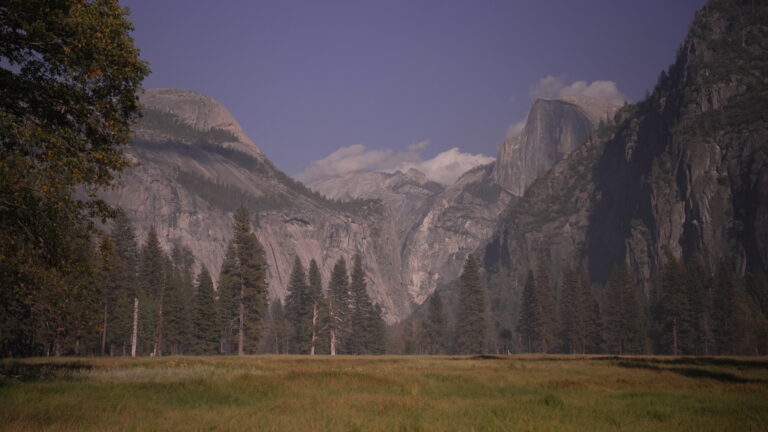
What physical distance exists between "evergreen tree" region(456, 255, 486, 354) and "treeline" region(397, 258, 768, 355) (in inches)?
7.2

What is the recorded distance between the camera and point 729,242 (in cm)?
17150

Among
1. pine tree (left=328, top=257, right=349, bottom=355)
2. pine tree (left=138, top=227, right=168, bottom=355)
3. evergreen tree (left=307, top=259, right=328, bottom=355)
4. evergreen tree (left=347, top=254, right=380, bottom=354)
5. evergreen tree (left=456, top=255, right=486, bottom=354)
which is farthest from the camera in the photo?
evergreen tree (left=456, top=255, right=486, bottom=354)

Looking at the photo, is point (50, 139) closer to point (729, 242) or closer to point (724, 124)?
point (729, 242)

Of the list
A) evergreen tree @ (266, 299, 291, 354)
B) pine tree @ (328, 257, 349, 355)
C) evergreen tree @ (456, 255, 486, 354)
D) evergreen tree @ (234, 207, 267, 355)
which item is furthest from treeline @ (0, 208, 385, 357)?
evergreen tree @ (456, 255, 486, 354)

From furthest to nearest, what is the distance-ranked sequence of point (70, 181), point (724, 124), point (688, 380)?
point (724, 124) < point (688, 380) < point (70, 181)

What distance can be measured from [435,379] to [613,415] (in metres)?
10.1

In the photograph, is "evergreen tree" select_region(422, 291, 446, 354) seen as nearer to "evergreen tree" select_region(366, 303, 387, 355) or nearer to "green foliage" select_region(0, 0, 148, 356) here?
"evergreen tree" select_region(366, 303, 387, 355)

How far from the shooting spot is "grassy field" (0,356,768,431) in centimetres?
1140

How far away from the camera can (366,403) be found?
1463 centimetres

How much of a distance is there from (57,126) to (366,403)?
11.1 meters

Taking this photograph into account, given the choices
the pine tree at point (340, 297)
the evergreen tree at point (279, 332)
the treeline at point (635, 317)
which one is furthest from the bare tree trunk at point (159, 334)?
the treeline at point (635, 317)

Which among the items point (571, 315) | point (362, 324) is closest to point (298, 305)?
point (362, 324)

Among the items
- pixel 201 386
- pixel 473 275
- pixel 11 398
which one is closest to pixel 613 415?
pixel 201 386

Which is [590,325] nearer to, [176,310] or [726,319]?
[726,319]
